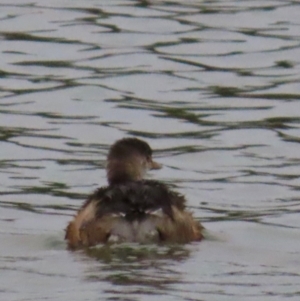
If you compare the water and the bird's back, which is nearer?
the water

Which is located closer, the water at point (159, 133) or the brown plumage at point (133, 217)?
the water at point (159, 133)

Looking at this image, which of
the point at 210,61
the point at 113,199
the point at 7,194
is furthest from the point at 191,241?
the point at 210,61

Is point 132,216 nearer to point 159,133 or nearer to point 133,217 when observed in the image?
point 133,217

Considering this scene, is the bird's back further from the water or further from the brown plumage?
the water

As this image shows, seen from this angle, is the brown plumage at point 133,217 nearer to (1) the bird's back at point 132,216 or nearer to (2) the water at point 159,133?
(1) the bird's back at point 132,216

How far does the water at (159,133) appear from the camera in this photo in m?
11.0

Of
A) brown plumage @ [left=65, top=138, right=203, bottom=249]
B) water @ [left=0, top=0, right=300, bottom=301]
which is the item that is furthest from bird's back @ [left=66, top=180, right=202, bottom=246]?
water @ [left=0, top=0, right=300, bottom=301]

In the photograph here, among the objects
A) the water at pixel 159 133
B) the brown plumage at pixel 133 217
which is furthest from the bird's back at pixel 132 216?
the water at pixel 159 133

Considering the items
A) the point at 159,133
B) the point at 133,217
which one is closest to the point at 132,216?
the point at 133,217

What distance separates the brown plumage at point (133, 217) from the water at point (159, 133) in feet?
0.37

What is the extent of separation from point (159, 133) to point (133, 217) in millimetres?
4749

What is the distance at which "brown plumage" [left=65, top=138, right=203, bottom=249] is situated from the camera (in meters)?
11.6

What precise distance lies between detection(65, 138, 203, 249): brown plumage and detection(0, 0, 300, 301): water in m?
0.11

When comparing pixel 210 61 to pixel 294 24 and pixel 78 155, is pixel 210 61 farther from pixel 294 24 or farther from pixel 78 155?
pixel 78 155
